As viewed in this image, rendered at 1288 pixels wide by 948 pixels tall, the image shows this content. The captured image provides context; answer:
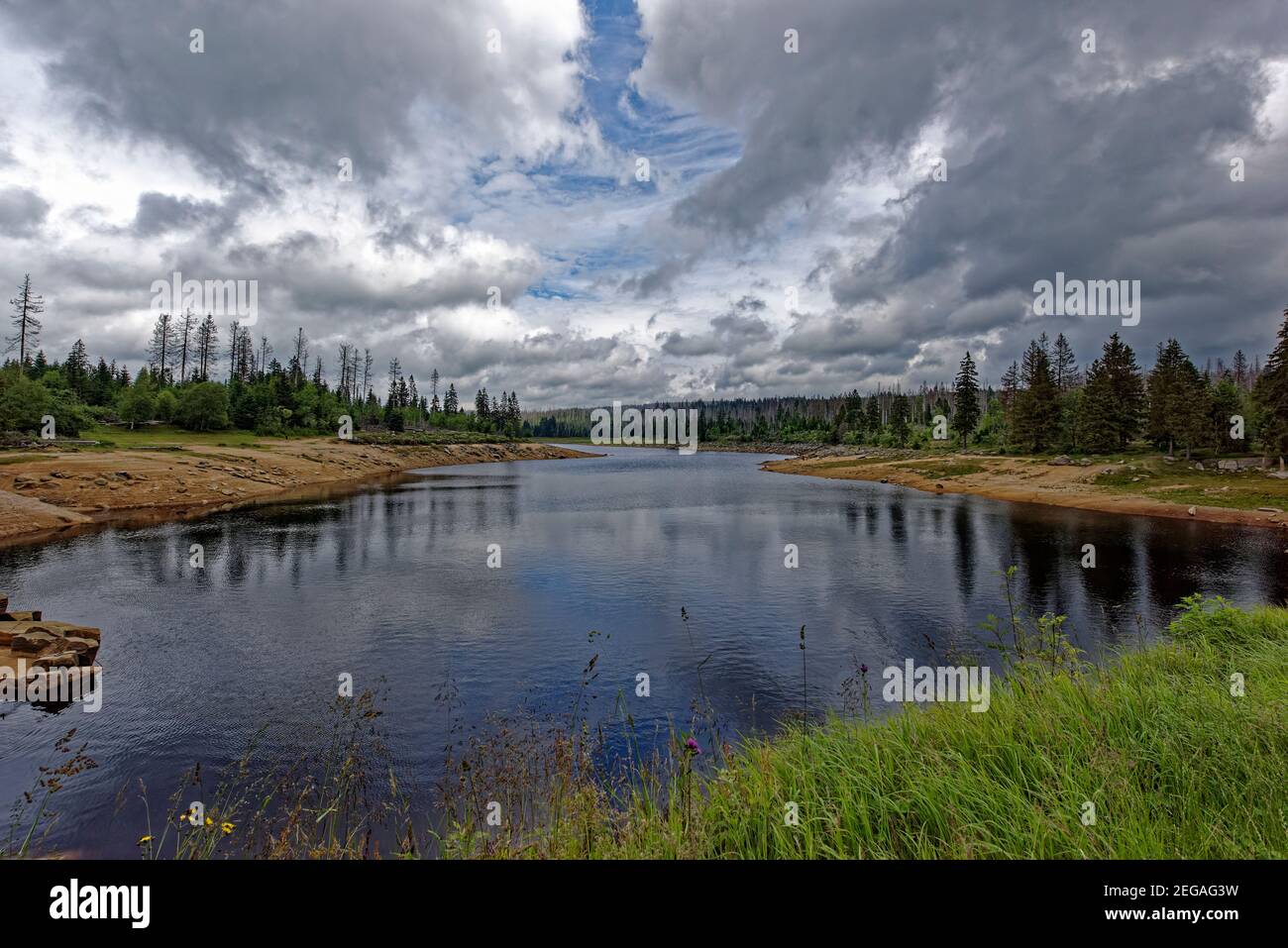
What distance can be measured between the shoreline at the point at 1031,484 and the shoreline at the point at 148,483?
74780mm

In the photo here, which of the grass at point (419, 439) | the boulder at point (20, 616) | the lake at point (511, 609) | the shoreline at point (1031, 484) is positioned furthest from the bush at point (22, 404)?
the shoreline at point (1031, 484)

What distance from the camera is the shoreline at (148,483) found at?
3916 centimetres

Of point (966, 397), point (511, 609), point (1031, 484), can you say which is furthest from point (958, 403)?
point (511, 609)

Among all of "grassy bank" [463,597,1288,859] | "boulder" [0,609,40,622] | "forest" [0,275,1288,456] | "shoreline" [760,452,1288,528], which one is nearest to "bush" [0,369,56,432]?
"forest" [0,275,1288,456]

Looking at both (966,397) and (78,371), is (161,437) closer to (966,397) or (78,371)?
(78,371)

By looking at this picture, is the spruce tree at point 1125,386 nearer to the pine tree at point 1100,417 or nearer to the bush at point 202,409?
the pine tree at point 1100,417

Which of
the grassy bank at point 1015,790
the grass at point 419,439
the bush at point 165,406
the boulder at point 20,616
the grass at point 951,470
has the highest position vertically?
the bush at point 165,406

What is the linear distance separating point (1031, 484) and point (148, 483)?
89.7m

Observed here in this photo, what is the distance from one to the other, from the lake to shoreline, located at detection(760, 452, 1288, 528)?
10.8 ft

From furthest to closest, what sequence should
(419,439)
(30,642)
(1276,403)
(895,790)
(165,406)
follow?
(419,439) → (165,406) → (1276,403) → (30,642) → (895,790)

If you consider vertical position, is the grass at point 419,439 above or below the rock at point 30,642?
above

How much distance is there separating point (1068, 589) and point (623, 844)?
25947 mm

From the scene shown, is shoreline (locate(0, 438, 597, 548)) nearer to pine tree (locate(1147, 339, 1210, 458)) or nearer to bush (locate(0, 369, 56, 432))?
bush (locate(0, 369, 56, 432))

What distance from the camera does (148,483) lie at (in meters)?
51.2
